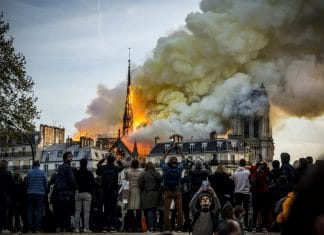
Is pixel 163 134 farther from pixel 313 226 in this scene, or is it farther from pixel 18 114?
pixel 313 226

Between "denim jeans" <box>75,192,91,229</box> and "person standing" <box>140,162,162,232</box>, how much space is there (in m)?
1.42

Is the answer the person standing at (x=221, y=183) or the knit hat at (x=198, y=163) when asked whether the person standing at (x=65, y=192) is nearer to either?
the knit hat at (x=198, y=163)

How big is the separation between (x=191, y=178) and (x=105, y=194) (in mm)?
2243

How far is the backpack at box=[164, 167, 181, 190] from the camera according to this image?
54.4 ft

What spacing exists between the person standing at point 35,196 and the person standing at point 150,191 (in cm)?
252

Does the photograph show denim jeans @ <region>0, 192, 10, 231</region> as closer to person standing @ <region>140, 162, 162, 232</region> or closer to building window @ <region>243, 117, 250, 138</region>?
person standing @ <region>140, 162, 162, 232</region>

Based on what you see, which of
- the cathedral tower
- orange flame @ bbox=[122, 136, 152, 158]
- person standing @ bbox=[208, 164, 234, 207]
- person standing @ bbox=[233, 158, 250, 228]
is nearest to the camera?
person standing @ bbox=[208, 164, 234, 207]

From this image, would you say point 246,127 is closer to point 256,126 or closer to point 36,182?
point 256,126

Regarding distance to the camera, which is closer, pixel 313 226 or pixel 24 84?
pixel 313 226

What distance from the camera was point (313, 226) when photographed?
1.48m

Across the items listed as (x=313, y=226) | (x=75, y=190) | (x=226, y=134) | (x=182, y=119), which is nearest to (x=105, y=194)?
(x=75, y=190)

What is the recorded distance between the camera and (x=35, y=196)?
16812 mm

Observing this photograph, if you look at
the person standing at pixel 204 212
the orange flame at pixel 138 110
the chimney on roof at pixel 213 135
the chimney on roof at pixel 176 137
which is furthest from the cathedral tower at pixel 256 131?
the person standing at pixel 204 212

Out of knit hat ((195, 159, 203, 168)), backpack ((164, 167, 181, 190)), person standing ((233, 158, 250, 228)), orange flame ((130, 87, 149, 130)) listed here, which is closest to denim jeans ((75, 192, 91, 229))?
backpack ((164, 167, 181, 190))
